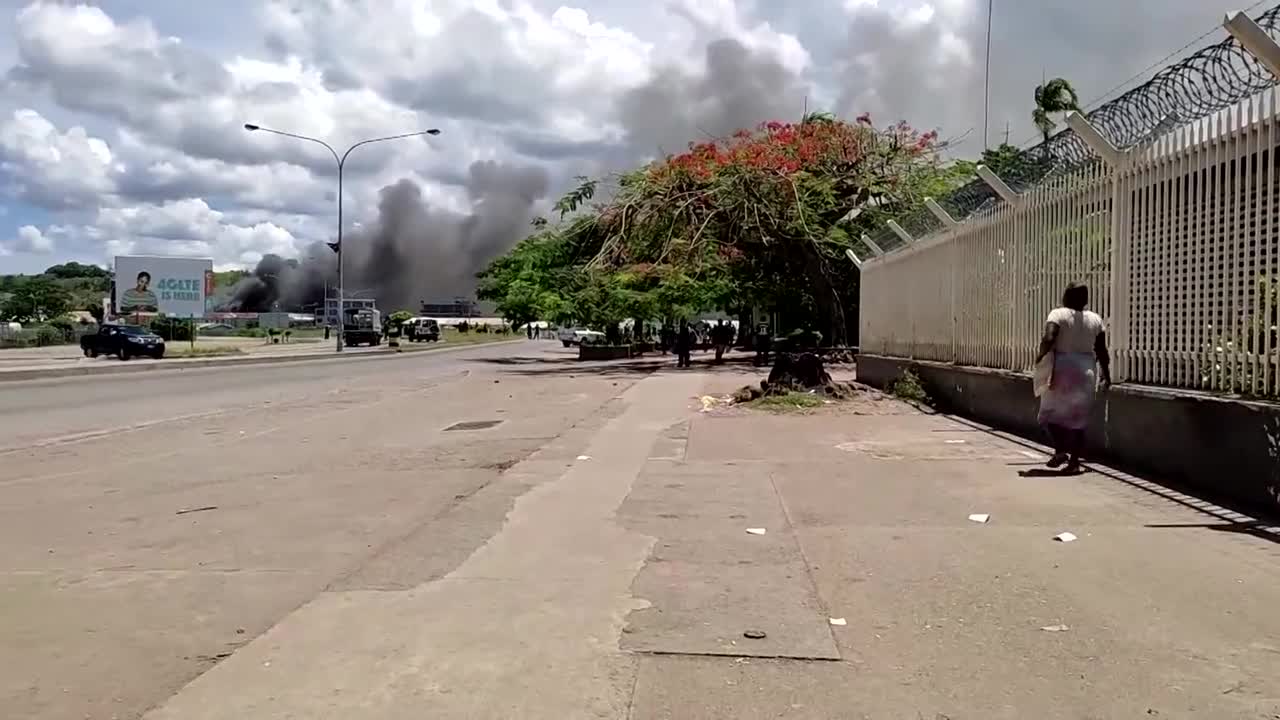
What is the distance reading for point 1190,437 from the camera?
749 cm

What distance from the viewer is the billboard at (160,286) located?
57.9 m

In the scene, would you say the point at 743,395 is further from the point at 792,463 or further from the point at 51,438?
the point at 51,438

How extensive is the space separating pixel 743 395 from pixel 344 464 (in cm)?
784

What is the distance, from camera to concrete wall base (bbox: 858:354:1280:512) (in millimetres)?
6617

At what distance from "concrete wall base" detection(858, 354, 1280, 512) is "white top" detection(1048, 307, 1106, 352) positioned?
0.57 metres

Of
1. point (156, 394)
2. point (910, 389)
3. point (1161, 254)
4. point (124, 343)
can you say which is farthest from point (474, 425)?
point (124, 343)

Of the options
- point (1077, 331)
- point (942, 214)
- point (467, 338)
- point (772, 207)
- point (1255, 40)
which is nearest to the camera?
point (1255, 40)

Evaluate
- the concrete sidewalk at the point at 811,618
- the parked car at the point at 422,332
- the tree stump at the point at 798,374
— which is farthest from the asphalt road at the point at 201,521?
the parked car at the point at 422,332

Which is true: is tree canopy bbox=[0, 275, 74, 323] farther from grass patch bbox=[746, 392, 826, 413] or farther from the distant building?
grass patch bbox=[746, 392, 826, 413]

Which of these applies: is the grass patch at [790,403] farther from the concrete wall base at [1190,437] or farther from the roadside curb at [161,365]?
the roadside curb at [161,365]

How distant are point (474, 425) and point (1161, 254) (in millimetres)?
9309

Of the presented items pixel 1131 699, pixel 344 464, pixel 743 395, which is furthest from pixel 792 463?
pixel 743 395

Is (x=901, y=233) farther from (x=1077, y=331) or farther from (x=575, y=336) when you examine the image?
(x=575, y=336)

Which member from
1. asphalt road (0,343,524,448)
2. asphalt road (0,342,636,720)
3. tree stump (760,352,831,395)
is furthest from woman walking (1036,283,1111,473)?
asphalt road (0,343,524,448)
